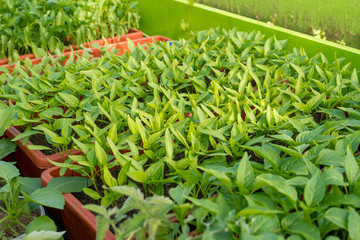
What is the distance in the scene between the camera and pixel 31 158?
5.09 feet

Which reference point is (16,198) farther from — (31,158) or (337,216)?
(337,216)

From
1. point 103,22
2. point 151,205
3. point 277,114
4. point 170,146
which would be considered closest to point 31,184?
point 170,146

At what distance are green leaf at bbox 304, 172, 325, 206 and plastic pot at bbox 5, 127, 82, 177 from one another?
36.8 inches

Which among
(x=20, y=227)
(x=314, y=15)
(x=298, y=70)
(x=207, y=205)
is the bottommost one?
(x=20, y=227)

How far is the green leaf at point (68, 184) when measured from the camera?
4.13ft

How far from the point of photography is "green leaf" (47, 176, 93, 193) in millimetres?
1258

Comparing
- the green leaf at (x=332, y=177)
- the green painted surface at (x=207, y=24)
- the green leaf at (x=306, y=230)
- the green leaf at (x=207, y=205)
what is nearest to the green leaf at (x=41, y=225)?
the green leaf at (x=207, y=205)

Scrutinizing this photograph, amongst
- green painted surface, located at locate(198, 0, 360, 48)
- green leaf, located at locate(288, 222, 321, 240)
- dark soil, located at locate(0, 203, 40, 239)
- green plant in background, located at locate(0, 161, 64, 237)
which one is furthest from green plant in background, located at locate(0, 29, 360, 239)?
green painted surface, located at locate(198, 0, 360, 48)

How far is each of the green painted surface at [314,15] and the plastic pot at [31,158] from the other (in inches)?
90.9

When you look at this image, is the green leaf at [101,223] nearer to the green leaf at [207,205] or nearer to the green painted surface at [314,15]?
the green leaf at [207,205]

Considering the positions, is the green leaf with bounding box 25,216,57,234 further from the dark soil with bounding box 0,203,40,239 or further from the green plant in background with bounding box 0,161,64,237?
the dark soil with bounding box 0,203,40,239

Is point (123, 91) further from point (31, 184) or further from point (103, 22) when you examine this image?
point (103, 22)

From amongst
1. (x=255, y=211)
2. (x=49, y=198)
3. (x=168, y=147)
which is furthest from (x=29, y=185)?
(x=255, y=211)

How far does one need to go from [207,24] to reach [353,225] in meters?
2.60
